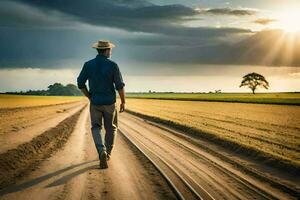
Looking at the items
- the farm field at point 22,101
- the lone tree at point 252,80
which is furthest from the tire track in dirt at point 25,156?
the lone tree at point 252,80

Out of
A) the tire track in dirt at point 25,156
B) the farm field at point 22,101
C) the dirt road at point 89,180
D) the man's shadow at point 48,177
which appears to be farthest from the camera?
the farm field at point 22,101

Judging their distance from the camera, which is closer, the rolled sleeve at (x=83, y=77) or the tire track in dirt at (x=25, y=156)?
the tire track in dirt at (x=25, y=156)

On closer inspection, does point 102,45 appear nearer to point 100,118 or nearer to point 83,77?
point 83,77

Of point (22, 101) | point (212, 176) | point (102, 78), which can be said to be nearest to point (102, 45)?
point (102, 78)

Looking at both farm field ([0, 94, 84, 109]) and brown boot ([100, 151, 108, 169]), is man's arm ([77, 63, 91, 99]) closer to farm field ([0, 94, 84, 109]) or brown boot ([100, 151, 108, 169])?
brown boot ([100, 151, 108, 169])

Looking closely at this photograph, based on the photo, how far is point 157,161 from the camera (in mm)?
9867

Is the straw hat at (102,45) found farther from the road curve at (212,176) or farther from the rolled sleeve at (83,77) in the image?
the road curve at (212,176)

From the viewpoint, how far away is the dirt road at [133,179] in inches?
260

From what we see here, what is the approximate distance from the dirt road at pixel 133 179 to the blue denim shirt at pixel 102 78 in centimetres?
156

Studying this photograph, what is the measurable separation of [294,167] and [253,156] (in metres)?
2.30

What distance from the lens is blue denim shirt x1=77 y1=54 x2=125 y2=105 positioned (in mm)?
9172

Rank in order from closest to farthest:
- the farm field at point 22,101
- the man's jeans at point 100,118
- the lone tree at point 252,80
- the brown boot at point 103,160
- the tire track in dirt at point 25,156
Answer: the tire track in dirt at point 25,156
the brown boot at point 103,160
the man's jeans at point 100,118
the farm field at point 22,101
the lone tree at point 252,80

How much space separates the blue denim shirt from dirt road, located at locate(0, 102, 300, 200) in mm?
1563

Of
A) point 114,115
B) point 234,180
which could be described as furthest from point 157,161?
point 234,180
